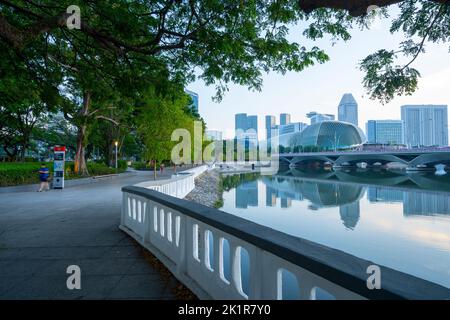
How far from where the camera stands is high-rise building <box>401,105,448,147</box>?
131m

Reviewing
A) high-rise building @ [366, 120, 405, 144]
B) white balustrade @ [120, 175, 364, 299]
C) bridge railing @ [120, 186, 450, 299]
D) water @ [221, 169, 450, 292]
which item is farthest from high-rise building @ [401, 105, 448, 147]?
bridge railing @ [120, 186, 450, 299]

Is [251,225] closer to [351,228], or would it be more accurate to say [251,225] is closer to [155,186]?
[155,186]

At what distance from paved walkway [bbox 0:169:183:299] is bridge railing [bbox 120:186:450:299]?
0.42 metres

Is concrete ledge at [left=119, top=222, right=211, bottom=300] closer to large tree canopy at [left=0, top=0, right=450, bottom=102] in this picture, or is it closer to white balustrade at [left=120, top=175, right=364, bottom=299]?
white balustrade at [left=120, top=175, right=364, bottom=299]

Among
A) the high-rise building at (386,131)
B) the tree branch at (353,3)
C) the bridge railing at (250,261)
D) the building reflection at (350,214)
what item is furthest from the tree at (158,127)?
the high-rise building at (386,131)

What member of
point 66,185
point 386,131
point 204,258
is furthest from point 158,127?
point 386,131

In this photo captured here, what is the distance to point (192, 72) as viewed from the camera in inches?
396

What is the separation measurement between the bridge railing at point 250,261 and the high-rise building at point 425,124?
491 feet

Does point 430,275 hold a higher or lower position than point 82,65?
lower

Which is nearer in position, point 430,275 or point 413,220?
point 430,275

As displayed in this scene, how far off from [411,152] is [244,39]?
266ft

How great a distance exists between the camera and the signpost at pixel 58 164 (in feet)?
62.9

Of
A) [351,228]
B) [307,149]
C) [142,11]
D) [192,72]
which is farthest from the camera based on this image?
[307,149]
